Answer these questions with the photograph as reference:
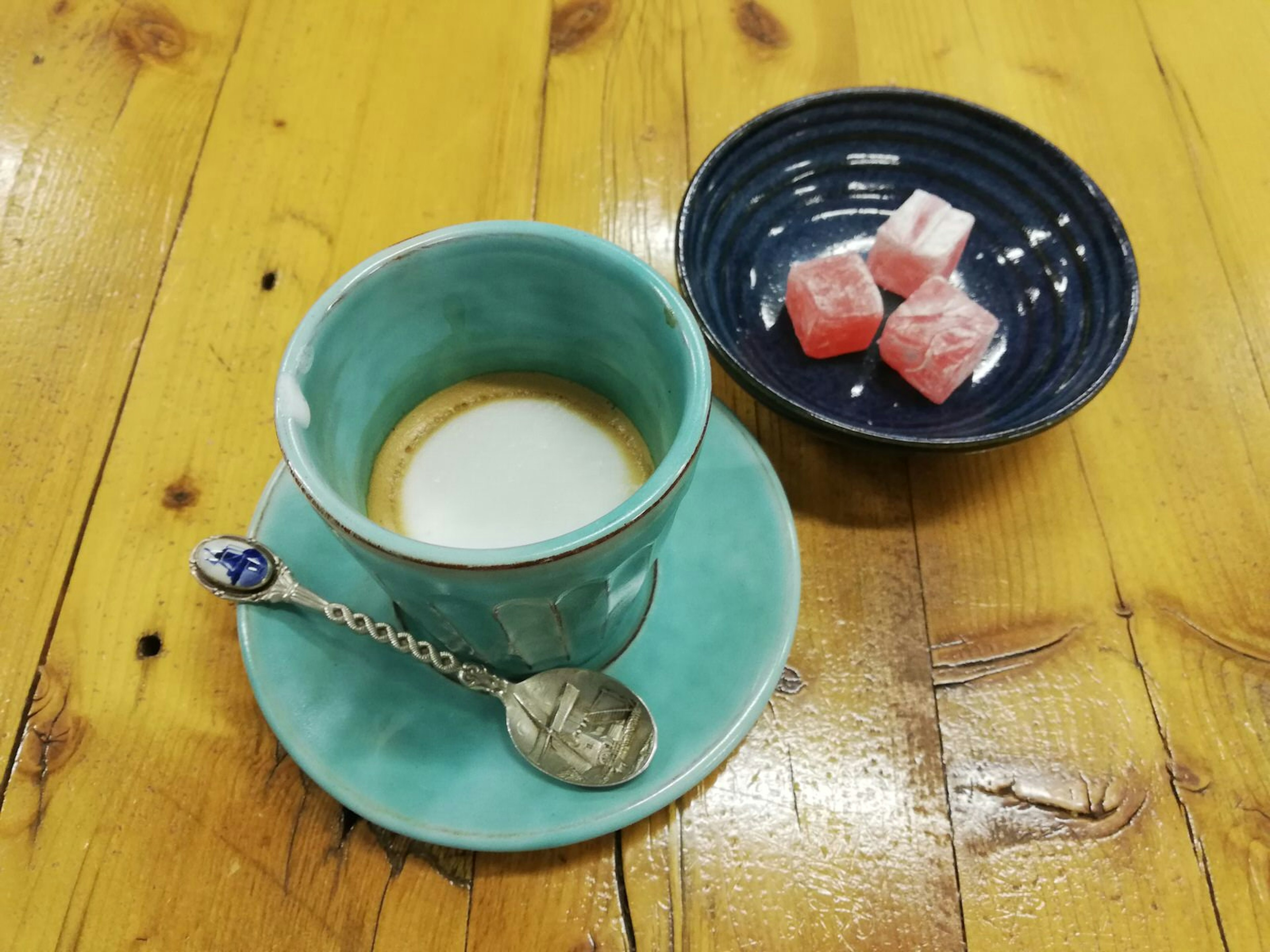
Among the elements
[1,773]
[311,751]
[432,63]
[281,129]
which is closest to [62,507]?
[1,773]

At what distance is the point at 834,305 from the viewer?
79cm

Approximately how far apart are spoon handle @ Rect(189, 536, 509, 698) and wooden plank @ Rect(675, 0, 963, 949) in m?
0.16

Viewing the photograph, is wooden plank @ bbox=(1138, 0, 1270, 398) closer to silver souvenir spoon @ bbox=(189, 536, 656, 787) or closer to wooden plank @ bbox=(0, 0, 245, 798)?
silver souvenir spoon @ bbox=(189, 536, 656, 787)

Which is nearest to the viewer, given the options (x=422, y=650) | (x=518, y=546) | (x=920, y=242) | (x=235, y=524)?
(x=518, y=546)

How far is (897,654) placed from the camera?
68 centimetres

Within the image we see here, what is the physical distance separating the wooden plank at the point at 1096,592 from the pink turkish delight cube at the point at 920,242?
0.19 meters

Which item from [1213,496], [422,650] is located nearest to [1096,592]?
[1213,496]

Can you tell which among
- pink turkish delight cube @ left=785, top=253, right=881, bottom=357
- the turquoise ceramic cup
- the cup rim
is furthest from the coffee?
pink turkish delight cube @ left=785, top=253, right=881, bottom=357

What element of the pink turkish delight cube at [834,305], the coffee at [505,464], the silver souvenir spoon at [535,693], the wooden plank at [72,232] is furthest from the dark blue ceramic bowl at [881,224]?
the wooden plank at [72,232]

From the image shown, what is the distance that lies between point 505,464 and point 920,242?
47 centimetres

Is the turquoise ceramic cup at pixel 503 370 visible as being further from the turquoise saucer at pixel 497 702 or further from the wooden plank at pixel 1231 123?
the wooden plank at pixel 1231 123

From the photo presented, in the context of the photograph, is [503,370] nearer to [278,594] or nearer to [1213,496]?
[278,594]

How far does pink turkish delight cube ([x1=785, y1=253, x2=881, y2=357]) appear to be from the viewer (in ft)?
2.59

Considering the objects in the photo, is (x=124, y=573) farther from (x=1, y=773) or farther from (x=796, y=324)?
(x=796, y=324)
